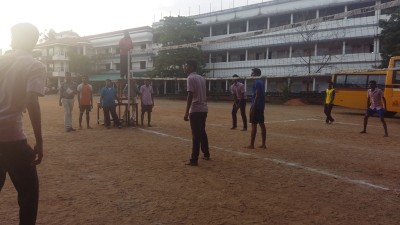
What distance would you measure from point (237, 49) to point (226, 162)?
36.7 meters

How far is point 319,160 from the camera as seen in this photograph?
672cm

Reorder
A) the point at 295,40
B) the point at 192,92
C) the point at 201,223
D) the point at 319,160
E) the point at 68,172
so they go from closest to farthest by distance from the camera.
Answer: the point at 201,223, the point at 68,172, the point at 192,92, the point at 319,160, the point at 295,40

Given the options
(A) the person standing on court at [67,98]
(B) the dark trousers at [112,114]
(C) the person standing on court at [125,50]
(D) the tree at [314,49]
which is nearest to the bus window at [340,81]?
(D) the tree at [314,49]

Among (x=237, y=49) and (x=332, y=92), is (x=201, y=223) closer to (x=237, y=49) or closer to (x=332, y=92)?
(x=332, y=92)

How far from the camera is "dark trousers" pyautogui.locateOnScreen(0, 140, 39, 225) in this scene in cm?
267

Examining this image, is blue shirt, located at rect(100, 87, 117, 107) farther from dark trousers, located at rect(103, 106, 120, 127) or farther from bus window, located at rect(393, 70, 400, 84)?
bus window, located at rect(393, 70, 400, 84)

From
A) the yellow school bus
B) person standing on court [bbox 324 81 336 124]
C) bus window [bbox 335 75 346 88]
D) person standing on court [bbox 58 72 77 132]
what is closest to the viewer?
person standing on court [bbox 58 72 77 132]

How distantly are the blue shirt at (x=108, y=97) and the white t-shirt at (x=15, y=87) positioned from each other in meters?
8.99

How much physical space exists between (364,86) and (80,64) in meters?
43.1

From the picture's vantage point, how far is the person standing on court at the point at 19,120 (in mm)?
2682

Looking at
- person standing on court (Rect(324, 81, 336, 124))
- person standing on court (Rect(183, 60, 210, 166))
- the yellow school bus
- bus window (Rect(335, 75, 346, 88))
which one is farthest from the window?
person standing on court (Rect(183, 60, 210, 166))

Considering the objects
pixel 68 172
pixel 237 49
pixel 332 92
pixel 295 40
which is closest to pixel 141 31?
pixel 237 49

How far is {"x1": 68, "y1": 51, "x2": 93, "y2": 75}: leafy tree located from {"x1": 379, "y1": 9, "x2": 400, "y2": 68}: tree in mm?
40226

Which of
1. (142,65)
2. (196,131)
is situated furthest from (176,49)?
(196,131)
